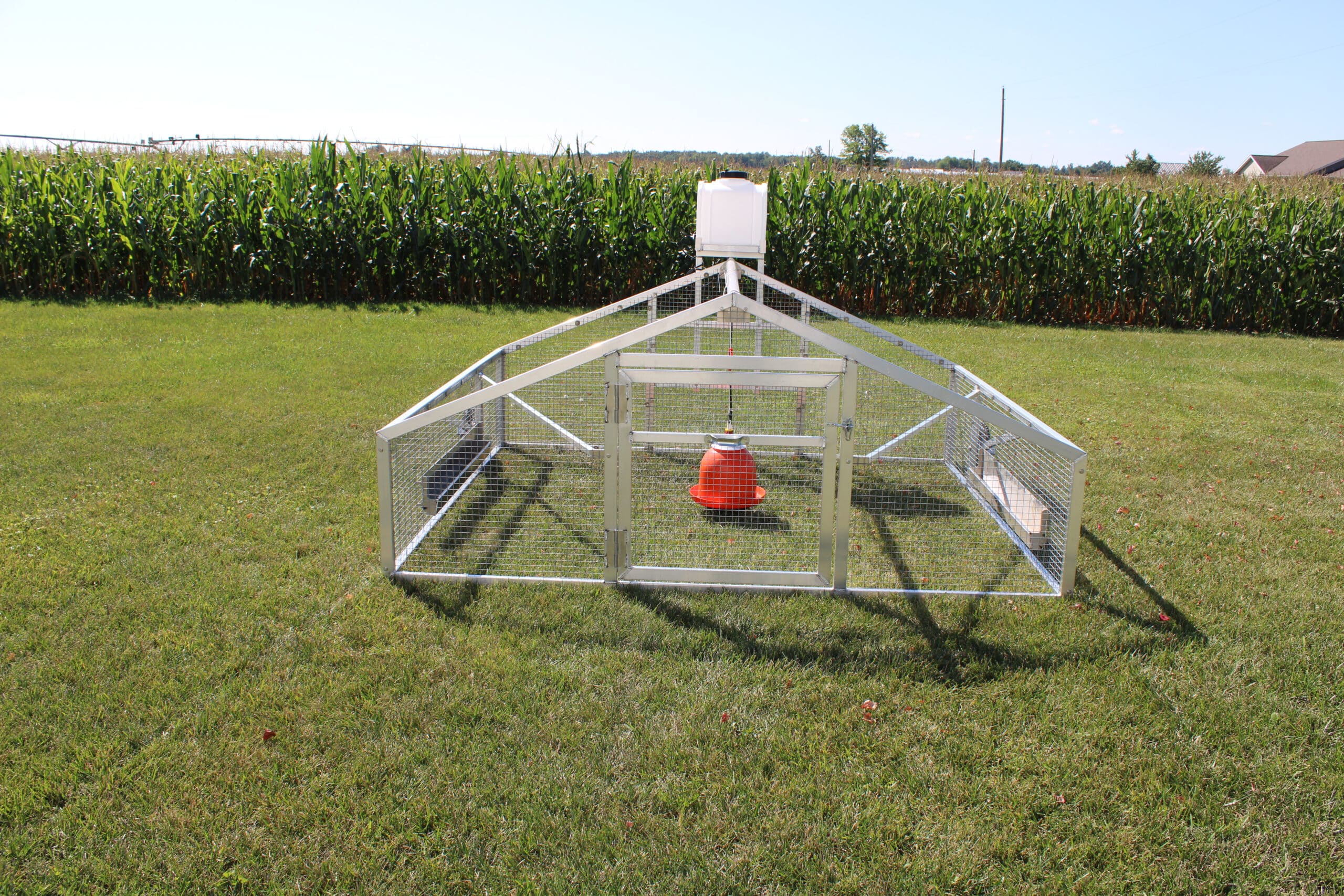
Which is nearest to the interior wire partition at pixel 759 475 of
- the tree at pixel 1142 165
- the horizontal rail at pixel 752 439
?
the horizontal rail at pixel 752 439

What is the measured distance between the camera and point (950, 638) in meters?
4.13

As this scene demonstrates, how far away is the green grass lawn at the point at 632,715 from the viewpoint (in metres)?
2.78

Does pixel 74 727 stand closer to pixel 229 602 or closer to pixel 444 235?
pixel 229 602

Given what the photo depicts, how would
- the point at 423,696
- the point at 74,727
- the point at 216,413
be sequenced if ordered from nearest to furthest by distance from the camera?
the point at 74,727 → the point at 423,696 → the point at 216,413

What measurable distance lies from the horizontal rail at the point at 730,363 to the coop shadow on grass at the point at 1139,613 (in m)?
1.81

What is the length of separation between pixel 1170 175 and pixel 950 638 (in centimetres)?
2519

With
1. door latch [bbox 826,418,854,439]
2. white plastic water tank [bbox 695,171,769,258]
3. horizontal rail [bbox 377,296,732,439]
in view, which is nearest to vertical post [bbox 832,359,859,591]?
door latch [bbox 826,418,854,439]

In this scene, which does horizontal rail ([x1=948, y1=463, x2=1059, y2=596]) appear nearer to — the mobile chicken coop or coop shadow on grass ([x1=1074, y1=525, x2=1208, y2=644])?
the mobile chicken coop

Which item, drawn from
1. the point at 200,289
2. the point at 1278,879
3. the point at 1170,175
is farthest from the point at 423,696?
the point at 1170,175

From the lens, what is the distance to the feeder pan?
16.4 ft

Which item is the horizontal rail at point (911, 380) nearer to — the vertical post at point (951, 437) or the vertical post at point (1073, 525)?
the vertical post at point (1073, 525)

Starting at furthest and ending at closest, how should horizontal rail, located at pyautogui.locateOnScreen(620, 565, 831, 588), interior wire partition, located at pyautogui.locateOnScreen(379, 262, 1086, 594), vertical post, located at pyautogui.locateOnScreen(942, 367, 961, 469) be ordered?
vertical post, located at pyautogui.locateOnScreen(942, 367, 961, 469), interior wire partition, located at pyautogui.locateOnScreen(379, 262, 1086, 594), horizontal rail, located at pyautogui.locateOnScreen(620, 565, 831, 588)

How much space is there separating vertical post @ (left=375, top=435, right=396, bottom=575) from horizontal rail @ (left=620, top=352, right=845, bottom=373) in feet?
4.17

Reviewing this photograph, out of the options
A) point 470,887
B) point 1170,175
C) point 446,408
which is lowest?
point 470,887
